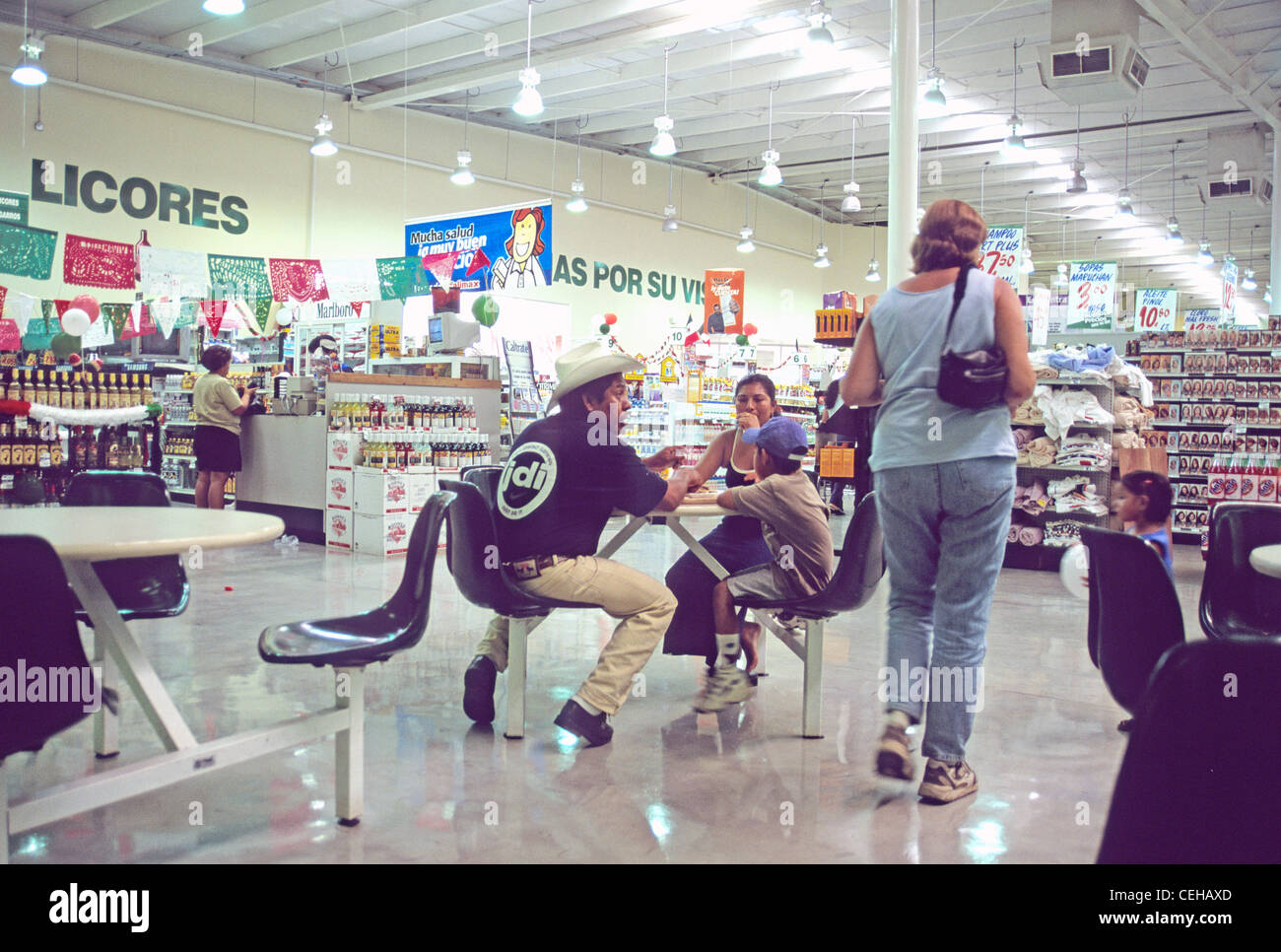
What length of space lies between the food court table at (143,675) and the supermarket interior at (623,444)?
0.01m

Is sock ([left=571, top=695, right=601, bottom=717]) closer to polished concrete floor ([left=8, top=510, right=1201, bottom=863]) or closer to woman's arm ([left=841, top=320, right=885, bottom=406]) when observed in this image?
polished concrete floor ([left=8, top=510, right=1201, bottom=863])

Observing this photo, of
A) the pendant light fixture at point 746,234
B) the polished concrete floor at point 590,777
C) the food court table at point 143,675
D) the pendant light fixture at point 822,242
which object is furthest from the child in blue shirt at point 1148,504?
the pendant light fixture at point 822,242

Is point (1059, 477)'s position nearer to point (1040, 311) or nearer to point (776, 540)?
point (776, 540)

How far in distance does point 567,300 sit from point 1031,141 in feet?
23.5

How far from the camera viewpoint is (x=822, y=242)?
2058cm

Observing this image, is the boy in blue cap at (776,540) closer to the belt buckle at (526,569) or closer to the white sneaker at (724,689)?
the white sneaker at (724,689)

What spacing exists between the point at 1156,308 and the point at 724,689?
16.2 meters

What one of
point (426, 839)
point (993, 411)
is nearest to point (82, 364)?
point (426, 839)

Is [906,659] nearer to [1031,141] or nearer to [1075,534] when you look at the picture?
[1075,534]

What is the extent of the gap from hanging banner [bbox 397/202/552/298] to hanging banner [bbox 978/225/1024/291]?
4366mm

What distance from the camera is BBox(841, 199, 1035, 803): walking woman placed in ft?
9.18

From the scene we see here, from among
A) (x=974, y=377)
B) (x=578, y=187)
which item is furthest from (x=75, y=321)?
(x=974, y=377)

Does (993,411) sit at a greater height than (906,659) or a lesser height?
greater

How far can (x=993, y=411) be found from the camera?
2.80 metres
